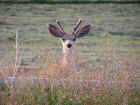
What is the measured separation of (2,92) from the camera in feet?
17.1

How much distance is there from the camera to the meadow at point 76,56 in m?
5.24

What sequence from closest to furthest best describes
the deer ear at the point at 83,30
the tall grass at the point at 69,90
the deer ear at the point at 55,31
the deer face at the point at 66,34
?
the tall grass at the point at 69,90 → the deer face at the point at 66,34 → the deer ear at the point at 55,31 → the deer ear at the point at 83,30

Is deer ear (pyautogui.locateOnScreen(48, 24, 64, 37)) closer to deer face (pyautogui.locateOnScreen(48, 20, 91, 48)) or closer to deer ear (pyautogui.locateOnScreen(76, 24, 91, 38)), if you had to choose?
deer face (pyautogui.locateOnScreen(48, 20, 91, 48))

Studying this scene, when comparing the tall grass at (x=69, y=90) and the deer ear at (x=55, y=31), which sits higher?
the deer ear at (x=55, y=31)

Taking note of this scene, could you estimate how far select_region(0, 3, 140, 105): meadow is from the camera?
17.2 ft

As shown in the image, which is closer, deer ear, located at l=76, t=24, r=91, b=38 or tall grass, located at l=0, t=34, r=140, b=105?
tall grass, located at l=0, t=34, r=140, b=105

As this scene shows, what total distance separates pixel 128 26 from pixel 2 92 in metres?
10.9

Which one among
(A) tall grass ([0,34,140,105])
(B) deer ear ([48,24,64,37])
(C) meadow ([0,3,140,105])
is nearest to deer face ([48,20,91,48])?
(B) deer ear ([48,24,64,37])

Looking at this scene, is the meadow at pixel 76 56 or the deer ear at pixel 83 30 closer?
the meadow at pixel 76 56

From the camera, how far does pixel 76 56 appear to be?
5770mm

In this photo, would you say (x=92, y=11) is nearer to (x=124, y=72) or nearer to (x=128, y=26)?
(x=128, y=26)

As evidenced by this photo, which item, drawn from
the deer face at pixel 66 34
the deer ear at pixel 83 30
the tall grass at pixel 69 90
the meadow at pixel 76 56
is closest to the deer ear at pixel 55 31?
the deer face at pixel 66 34

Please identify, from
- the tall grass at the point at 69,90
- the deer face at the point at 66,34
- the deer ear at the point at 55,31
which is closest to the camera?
the tall grass at the point at 69,90

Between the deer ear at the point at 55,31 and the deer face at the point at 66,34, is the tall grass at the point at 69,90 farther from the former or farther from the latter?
Answer: the deer ear at the point at 55,31
